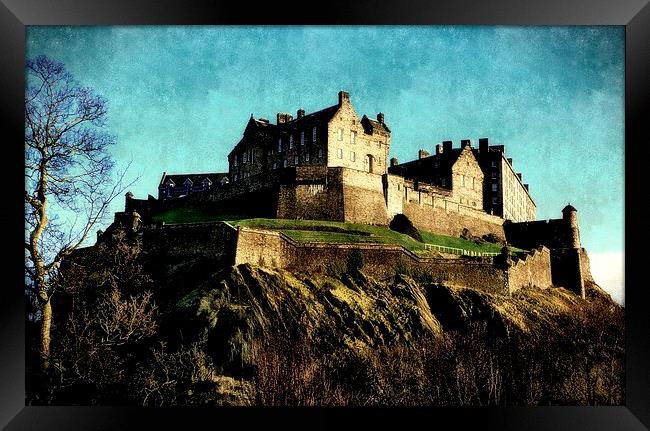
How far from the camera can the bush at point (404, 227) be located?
62.0ft

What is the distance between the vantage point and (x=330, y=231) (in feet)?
61.9

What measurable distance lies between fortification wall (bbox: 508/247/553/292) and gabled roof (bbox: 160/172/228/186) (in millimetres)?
7069

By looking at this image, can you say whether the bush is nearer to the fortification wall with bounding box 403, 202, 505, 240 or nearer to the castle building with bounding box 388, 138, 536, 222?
the fortification wall with bounding box 403, 202, 505, 240

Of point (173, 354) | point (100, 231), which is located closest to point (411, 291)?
point (173, 354)

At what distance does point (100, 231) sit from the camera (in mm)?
15031

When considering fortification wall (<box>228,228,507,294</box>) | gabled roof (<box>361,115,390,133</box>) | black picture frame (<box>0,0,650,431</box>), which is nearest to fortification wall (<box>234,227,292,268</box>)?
fortification wall (<box>228,228,507,294</box>)

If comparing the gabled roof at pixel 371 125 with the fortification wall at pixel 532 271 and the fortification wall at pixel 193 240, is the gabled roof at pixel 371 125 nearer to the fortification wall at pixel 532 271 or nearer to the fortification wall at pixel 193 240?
the fortification wall at pixel 193 240

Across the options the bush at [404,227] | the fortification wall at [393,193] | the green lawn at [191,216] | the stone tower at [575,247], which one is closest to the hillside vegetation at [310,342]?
the stone tower at [575,247]

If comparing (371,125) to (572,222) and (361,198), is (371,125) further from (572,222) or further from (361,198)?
(572,222)

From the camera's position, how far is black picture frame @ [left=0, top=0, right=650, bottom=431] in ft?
40.2

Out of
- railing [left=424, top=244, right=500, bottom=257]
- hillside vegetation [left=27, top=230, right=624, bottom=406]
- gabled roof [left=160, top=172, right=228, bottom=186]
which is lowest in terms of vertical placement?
hillside vegetation [left=27, top=230, right=624, bottom=406]

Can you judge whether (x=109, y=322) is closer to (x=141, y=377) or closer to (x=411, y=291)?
(x=141, y=377)

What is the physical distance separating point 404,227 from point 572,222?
546 cm
